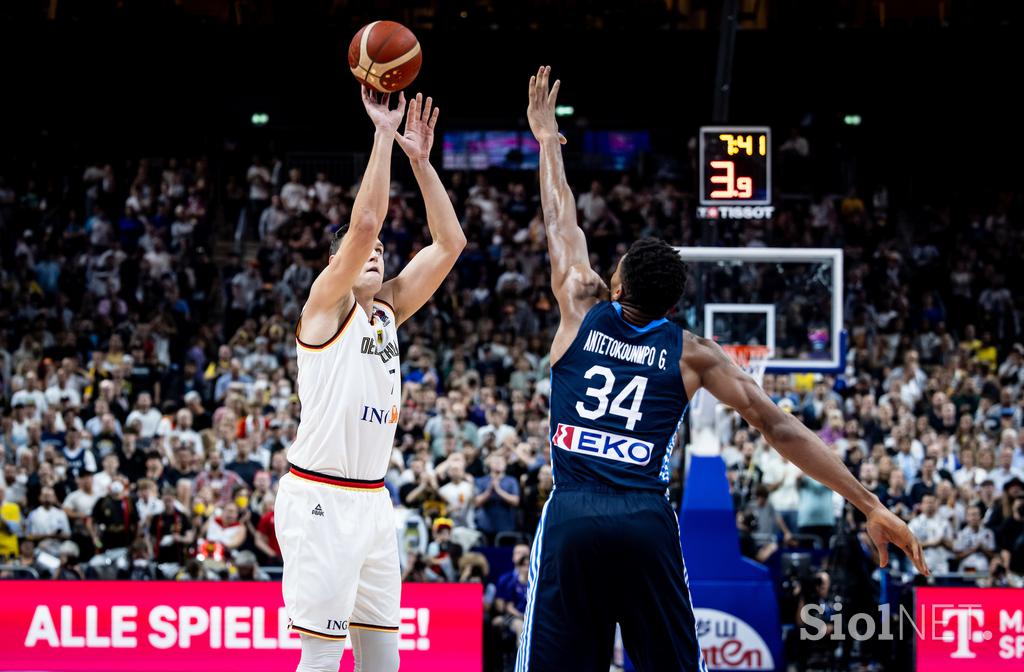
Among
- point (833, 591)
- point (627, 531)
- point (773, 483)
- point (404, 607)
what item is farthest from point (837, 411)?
point (627, 531)

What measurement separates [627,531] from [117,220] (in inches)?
710

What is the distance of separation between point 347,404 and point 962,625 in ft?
21.9

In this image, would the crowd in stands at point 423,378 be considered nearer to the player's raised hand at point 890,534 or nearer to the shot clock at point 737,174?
the shot clock at point 737,174

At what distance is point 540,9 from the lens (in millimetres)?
23016

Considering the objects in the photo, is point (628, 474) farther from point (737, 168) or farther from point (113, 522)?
point (113, 522)

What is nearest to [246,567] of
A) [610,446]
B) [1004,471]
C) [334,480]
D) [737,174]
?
[737,174]

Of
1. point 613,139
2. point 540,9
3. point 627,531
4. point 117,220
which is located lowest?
point 627,531

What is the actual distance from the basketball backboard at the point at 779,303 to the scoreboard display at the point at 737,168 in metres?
0.56

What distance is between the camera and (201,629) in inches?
417

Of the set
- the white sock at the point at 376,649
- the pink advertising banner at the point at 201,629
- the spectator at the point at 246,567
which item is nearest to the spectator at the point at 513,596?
the pink advertising banner at the point at 201,629

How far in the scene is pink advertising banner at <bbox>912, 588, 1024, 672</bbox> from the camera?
10.7m

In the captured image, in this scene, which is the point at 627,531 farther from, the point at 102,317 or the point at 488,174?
the point at 488,174

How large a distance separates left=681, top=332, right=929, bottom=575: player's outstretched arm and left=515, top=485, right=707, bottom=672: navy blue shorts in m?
0.55

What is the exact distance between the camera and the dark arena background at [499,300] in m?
11.1
